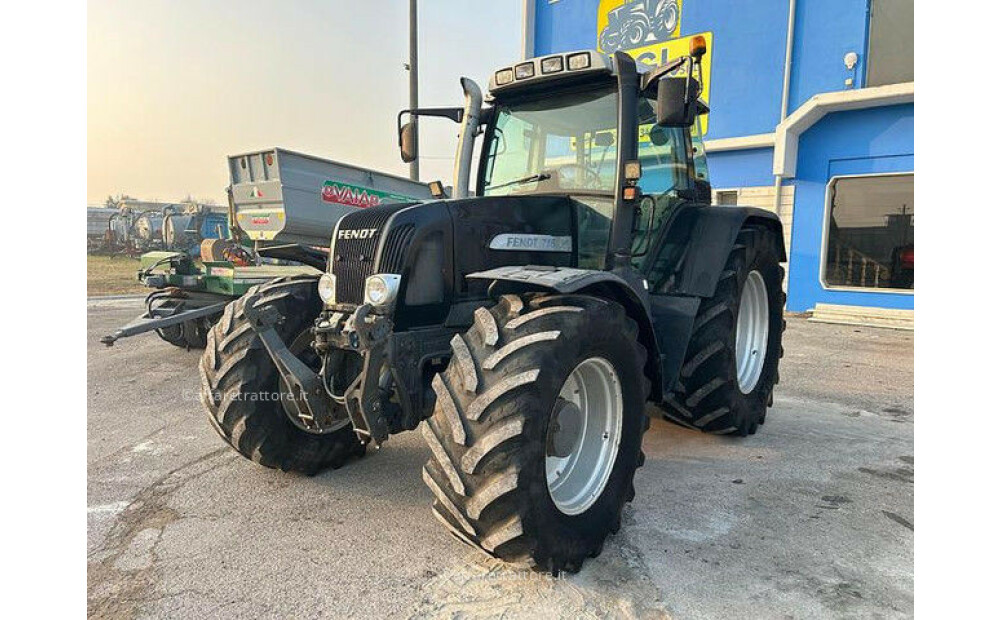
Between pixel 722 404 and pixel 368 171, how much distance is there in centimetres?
684

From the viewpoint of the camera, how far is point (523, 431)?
2389mm

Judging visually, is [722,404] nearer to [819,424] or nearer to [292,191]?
[819,424]

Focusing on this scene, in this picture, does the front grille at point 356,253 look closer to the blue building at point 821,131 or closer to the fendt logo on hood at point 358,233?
the fendt logo on hood at point 358,233

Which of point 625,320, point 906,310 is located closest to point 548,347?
point 625,320

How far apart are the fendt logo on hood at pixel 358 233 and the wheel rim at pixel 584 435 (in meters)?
1.25

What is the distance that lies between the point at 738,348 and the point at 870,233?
318 inches

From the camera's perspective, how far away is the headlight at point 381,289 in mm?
2896

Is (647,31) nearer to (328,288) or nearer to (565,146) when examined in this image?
(565,146)

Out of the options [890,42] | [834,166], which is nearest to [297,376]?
[834,166]

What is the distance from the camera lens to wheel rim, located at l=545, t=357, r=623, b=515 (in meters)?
2.84

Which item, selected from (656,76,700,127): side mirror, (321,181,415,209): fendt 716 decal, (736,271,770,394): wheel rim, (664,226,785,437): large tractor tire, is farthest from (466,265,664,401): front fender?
(321,181,415,209): fendt 716 decal

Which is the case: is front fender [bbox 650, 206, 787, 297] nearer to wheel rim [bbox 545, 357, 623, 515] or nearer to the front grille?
wheel rim [bbox 545, 357, 623, 515]

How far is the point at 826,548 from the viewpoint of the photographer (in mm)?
2945

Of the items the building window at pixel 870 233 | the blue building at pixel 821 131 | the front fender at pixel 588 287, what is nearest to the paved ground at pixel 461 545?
the front fender at pixel 588 287
